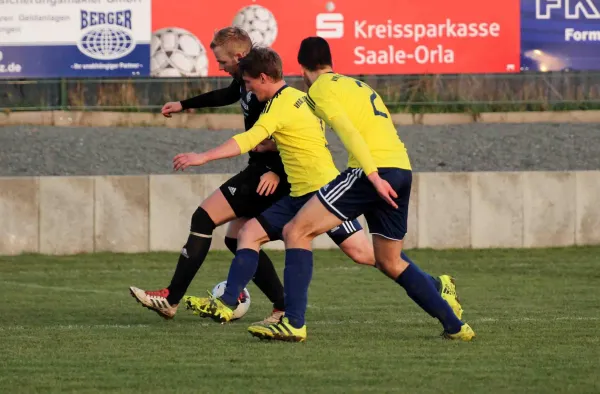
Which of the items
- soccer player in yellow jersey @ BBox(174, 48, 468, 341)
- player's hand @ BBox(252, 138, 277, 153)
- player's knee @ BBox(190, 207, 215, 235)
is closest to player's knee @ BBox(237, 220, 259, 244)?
soccer player in yellow jersey @ BBox(174, 48, 468, 341)

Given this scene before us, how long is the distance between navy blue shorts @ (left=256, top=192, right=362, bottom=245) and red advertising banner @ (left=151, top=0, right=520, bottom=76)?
45.0 feet

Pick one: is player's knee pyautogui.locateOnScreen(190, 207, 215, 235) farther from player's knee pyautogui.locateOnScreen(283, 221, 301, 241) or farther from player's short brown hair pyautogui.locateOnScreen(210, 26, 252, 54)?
player's knee pyautogui.locateOnScreen(283, 221, 301, 241)

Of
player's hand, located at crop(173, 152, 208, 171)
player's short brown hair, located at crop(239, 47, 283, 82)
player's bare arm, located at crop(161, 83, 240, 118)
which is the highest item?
player's short brown hair, located at crop(239, 47, 283, 82)

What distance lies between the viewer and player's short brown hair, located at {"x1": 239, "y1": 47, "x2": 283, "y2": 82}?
30.7 feet

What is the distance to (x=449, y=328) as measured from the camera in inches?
357

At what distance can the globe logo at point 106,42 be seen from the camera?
76.1 ft

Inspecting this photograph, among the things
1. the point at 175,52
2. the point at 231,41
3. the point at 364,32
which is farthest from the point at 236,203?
the point at 364,32

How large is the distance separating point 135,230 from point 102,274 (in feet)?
6.70

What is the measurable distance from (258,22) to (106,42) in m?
2.40

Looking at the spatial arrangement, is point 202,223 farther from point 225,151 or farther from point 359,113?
point 359,113

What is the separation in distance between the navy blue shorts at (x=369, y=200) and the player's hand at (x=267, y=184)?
3.80 ft

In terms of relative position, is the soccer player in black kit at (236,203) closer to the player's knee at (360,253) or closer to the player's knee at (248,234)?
the player's knee at (248,234)

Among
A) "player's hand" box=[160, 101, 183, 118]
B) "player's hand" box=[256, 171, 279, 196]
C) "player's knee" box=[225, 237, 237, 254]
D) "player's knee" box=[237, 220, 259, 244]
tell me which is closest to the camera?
"player's knee" box=[237, 220, 259, 244]

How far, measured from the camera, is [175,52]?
23.3 metres
